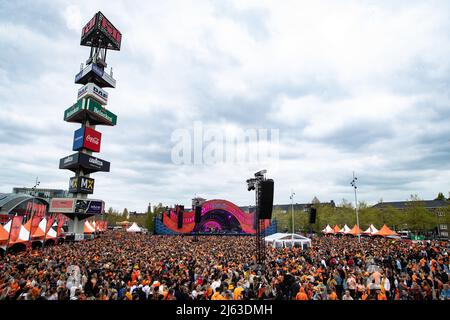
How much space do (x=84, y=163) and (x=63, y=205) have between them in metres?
8.17

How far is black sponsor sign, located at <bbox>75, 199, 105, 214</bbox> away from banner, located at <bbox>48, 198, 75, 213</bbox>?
30.7 inches

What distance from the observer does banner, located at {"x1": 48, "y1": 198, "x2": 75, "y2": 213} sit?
4431cm

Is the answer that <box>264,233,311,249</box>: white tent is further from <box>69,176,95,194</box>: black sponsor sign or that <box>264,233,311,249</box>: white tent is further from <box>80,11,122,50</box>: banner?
<box>80,11,122,50</box>: banner

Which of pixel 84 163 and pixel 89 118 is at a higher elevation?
pixel 89 118

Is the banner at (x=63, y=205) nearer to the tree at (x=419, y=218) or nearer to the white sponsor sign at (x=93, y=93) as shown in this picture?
the white sponsor sign at (x=93, y=93)

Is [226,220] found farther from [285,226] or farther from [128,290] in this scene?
[128,290]

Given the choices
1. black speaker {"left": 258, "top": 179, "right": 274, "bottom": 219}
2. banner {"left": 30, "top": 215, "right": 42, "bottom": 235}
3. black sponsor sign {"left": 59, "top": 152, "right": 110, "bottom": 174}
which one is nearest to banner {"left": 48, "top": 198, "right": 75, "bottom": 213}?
black sponsor sign {"left": 59, "top": 152, "right": 110, "bottom": 174}

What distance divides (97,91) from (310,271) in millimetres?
51932

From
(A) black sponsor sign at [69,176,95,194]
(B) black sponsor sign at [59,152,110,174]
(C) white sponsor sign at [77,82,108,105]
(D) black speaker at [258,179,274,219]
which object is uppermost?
(C) white sponsor sign at [77,82,108,105]

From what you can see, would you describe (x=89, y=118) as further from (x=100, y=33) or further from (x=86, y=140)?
(x=100, y=33)

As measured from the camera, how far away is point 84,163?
149 ft

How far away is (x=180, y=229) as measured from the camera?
55.3m

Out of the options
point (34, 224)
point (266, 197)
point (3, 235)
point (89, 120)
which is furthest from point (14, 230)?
point (89, 120)
